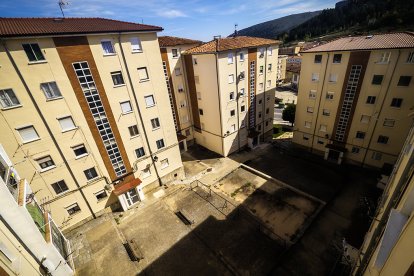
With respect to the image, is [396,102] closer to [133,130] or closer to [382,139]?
[382,139]

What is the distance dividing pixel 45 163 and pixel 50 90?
6969 mm

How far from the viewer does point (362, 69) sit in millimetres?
25672

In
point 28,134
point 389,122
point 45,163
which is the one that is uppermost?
point 28,134

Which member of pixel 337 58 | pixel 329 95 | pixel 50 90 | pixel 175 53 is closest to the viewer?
pixel 50 90

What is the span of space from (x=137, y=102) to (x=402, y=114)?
32116 mm

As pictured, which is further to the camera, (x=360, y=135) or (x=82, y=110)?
(x=360, y=135)

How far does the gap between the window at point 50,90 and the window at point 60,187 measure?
8628 millimetres

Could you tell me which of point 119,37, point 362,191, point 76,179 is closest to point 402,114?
point 362,191

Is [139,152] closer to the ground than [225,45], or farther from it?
closer to the ground

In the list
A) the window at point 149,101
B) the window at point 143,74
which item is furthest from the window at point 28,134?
the window at point 143,74

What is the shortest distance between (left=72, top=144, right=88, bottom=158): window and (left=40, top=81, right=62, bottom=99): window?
207 inches

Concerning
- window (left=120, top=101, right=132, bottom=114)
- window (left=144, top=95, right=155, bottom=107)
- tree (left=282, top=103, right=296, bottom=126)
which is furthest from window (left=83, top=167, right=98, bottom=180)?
tree (left=282, top=103, right=296, bottom=126)

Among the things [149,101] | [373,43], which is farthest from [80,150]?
[373,43]

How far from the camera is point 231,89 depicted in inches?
1230
